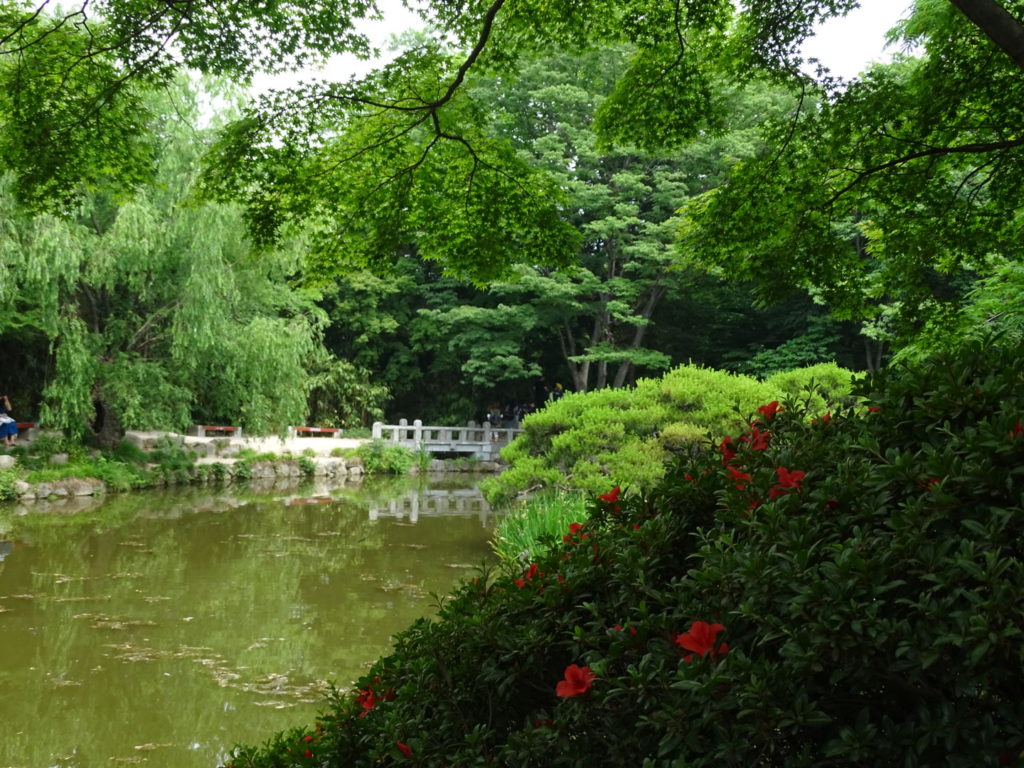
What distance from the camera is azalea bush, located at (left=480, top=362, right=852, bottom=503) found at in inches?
300

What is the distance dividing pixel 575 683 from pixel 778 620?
0.38 m

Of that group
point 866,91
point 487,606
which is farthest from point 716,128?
point 487,606

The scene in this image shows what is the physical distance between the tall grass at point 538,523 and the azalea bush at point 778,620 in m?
4.07

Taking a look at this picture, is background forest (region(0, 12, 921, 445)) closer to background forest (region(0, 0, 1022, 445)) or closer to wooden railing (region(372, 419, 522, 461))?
background forest (region(0, 0, 1022, 445))

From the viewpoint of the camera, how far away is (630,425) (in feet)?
26.3

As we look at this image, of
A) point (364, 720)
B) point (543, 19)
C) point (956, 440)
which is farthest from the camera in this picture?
point (543, 19)

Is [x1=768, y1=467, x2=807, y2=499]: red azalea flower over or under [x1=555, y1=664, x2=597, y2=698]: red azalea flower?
over

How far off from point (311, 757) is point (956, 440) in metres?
1.57

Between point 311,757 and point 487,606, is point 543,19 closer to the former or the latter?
point 487,606

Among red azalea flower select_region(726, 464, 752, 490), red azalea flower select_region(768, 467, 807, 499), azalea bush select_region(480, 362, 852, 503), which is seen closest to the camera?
red azalea flower select_region(768, 467, 807, 499)

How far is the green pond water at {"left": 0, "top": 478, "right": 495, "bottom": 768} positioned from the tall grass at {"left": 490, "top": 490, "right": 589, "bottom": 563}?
0.78 m

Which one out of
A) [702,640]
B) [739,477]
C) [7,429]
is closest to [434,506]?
[7,429]

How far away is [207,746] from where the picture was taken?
394 centimetres

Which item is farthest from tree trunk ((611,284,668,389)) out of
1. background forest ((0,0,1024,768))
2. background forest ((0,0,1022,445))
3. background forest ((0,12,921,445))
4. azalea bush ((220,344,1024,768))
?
azalea bush ((220,344,1024,768))
